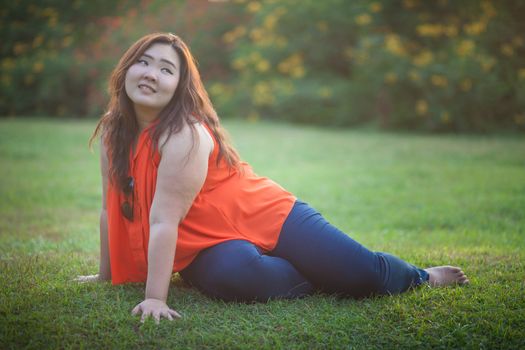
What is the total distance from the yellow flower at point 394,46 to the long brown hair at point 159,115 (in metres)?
9.49

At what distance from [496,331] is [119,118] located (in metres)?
2.04

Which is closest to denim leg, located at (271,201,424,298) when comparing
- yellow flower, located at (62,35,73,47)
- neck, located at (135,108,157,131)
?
neck, located at (135,108,157,131)

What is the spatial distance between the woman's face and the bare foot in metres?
1.68

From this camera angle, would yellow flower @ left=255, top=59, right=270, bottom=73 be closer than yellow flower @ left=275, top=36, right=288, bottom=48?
No

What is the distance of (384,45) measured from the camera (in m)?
11.9

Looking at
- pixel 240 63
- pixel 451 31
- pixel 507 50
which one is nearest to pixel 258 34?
pixel 240 63

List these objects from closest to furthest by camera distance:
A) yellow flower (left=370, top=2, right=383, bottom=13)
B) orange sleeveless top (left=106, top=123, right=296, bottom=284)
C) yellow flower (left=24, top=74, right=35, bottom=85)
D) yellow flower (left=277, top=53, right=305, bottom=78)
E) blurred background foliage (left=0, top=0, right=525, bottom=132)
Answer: orange sleeveless top (left=106, top=123, right=296, bottom=284), blurred background foliage (left=0, top=0, right=525, bottom=132), yellow flower (left=370, top=2, right=383, bottom=13), yellow flower (left=277, top=53, right=305, bottom=78), yellow flower (left=24, top=74, right=35, bottom=85)

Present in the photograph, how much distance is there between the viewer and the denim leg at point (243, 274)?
269 centimetres

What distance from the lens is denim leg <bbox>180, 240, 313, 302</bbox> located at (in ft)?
8.82

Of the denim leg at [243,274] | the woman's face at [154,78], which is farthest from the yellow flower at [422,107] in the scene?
the woman's face at [154,78]

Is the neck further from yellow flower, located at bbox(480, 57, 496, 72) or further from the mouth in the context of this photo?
yellow flower, located at bbox(480, 57, 496, 72)

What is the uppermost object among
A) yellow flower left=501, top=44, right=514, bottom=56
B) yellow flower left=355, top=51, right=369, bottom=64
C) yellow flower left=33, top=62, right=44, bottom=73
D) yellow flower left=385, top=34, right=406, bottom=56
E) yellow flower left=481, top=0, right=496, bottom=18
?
yellow flower left=481, top=0, right=496, bottom=18

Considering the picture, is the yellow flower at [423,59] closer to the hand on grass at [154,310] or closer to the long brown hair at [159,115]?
the long brown hair at [159,115]

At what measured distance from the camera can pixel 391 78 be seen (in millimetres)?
11539
